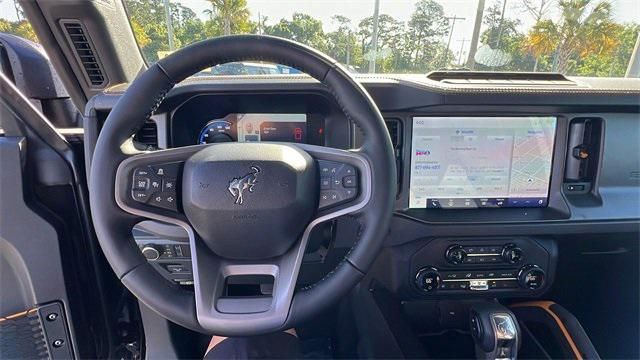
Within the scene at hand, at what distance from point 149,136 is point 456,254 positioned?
1.15m

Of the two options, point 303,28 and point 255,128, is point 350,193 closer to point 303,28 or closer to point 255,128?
point 255,128

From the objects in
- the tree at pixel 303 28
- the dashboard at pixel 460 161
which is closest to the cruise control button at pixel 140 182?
the dashboard at pixel 460 161

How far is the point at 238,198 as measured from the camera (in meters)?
1.00

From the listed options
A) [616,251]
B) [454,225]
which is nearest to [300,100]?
[454,225]

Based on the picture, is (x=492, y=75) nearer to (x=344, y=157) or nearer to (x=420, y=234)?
(x=420, y=234)

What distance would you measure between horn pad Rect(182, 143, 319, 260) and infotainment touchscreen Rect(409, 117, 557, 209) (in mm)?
545

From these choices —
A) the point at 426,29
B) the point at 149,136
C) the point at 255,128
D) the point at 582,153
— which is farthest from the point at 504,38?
the point at 149,136

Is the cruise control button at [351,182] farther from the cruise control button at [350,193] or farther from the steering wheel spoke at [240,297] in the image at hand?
the steering wheel spoke at [240,297]

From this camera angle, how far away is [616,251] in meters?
1.75

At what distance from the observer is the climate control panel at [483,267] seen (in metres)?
1.56

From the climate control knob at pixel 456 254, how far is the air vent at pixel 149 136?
1095 mm

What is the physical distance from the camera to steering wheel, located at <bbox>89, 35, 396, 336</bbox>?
96 centimetres

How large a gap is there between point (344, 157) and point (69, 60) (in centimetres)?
114

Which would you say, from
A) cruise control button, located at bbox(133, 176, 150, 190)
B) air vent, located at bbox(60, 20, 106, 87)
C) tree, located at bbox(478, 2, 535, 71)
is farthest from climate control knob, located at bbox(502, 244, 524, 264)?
air vent, located at bbox(60, 20, 106, 87)
